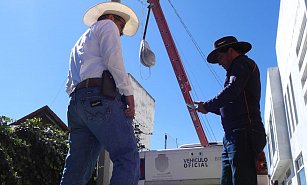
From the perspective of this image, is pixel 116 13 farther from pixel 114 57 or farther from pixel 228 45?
pixel 228 45

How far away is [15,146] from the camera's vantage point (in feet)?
18.2

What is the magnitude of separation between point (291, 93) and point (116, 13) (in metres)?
12.5

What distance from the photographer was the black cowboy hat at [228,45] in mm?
3365

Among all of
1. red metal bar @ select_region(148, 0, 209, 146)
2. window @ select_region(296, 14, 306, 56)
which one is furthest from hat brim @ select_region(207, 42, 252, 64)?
red metal bar @ select_region(148, 0, 209, 146)

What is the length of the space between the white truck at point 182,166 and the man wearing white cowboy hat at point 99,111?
3152 mm

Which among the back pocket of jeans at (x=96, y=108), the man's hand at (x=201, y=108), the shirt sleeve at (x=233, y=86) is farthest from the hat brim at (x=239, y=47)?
the back pocket of jeans at (x=96, y=108)

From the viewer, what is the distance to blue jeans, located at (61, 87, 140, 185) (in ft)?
7.84

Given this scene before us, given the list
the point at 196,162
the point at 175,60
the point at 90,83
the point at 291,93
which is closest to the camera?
the point at 90,83

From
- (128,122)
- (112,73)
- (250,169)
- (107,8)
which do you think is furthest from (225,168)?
(107,8)

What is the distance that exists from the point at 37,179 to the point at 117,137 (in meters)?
3.67

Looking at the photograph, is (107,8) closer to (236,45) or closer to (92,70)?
(92,70)

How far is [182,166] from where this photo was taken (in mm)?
5730

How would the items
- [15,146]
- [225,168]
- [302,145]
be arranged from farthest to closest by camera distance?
[302,145], [15,146], [225,168]

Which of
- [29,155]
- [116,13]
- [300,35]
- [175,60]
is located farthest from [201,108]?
[175,60]
